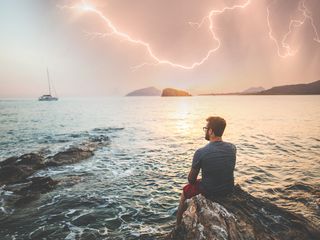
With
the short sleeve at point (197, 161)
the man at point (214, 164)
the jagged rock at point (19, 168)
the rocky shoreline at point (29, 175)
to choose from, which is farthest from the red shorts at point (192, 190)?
the jagged rock at point (19, 168)

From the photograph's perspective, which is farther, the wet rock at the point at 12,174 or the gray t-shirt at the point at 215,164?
the wet rock at the point at 12,174

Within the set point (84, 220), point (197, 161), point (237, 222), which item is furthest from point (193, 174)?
point (84, 220)

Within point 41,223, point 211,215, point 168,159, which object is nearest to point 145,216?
point 41,223

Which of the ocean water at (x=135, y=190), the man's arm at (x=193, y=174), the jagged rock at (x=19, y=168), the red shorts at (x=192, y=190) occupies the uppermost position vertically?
the man's arm at (x=193, y=174)

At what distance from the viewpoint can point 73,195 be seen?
1033 centimetres

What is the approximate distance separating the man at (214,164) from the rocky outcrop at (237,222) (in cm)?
25

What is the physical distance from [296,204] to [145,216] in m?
5.81

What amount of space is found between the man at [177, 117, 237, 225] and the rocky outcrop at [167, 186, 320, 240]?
25cm

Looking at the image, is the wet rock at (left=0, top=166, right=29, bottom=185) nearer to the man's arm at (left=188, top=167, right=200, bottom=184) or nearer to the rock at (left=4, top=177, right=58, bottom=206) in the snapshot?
the rock at (left=4, top=177, right=58, bottom=206)

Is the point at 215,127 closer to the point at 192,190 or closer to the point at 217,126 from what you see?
the point at 217,126

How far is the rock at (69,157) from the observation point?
1523cm

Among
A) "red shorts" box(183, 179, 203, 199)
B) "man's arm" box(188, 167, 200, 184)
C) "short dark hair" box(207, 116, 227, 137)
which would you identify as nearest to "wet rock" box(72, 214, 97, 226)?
"red shorts" box(183, 179, 203, 199)

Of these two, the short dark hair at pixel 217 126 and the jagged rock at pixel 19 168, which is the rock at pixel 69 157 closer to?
the jagged rock at pixel 19 168

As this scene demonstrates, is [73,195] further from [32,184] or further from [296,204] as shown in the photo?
[296,204]
